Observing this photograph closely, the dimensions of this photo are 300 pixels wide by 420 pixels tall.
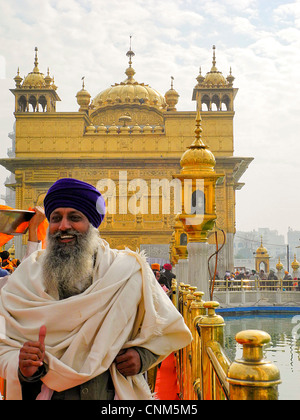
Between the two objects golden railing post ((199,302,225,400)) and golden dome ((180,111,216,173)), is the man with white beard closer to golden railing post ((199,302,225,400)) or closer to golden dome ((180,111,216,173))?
golden railing post ((199,302,225,400))

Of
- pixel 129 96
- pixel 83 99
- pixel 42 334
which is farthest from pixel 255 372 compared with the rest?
pixel 129 96

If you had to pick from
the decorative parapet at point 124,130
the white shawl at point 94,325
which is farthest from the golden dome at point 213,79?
the white shawl at point 94,325

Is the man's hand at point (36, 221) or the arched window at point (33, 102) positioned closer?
the man's hand at point (36, 221)

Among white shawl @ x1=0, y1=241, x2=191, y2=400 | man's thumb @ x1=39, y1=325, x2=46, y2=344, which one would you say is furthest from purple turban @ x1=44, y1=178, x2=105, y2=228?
man's thumb @ x1=39, y1=325, x2=46, y2=344

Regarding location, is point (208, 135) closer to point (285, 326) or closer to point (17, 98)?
point (17, 98)

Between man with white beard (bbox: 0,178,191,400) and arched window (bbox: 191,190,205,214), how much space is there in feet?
11.8

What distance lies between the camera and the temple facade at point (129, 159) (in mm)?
24812

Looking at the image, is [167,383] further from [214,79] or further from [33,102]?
[33,102]

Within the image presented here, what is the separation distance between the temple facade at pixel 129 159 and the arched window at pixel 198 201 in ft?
59.5

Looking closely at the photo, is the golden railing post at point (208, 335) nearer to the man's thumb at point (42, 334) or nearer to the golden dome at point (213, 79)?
the man's thumb at point (42, 334)
